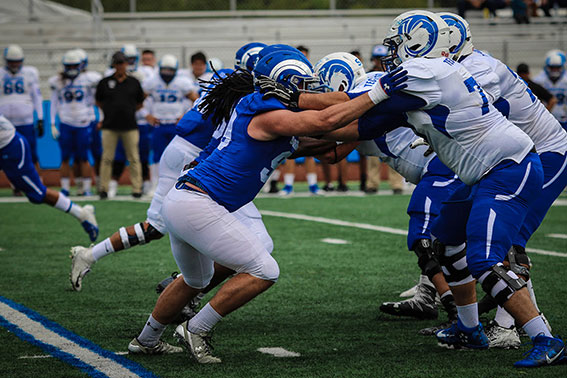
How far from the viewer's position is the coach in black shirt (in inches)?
530

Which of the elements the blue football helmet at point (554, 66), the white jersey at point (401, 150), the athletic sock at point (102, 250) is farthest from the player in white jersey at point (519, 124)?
the blue football helmet at point (554, 66)

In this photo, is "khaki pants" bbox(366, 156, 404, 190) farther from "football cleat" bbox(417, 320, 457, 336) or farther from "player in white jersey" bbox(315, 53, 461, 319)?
"football cleat" bbox(417, 320, 457, 336)

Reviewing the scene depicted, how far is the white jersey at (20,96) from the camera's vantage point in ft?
46.1

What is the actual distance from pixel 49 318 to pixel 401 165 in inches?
94.8

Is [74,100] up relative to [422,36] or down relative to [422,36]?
down

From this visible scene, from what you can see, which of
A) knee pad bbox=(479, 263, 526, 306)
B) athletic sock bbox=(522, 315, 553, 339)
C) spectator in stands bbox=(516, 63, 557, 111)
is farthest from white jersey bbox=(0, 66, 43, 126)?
athletic sock bbox=(522, 315, 553, 339)

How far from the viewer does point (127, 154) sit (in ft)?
44.9

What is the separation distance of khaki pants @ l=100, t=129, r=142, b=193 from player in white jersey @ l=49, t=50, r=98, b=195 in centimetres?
66

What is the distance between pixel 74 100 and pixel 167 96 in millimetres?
1576

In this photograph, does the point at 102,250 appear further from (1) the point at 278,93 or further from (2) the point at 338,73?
(1) the point at 278,93

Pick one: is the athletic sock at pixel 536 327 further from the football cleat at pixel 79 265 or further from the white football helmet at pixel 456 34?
the football cleat at pixel 79 265

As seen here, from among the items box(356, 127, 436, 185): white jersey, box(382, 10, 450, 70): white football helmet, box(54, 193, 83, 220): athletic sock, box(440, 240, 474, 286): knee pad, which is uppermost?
box(382, 10, 450, 70): white football helmet

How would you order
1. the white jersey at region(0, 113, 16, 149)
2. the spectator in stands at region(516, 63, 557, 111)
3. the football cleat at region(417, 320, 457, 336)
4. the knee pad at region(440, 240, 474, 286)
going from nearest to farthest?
the knee pad at region(440, 240, 474, 286)
the football cleat at region(417, 320, 457, 336)
the white jersey at region(0, 113, 16, 149)
the spectator in stands at region(516, 63, 557, 111)

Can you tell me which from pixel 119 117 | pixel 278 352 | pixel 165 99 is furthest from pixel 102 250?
pixel 165 99
